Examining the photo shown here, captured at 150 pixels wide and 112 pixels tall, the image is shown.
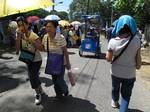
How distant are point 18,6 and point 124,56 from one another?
2.10 metres

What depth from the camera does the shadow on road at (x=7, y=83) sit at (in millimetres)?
9992

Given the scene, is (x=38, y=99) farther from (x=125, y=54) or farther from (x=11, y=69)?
(x=11, y=69)

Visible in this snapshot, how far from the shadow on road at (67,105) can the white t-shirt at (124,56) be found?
4.05 feet

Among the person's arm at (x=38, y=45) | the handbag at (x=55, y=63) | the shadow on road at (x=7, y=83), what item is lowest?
the shadow on road at (x=7, y=83)

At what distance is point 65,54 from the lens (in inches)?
306

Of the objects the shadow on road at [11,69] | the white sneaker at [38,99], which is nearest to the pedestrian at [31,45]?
the white sneaker at [38,99]

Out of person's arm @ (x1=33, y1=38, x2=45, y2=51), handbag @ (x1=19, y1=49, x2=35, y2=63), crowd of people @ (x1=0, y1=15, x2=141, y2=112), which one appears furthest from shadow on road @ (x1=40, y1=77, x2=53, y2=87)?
person's arm @ (x1=33, y1=38, x2=45, y2=51)

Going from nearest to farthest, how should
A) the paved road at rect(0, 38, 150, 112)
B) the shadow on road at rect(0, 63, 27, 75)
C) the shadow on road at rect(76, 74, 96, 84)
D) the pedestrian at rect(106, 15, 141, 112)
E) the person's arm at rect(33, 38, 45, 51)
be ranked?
the pedestrian at rect(106, 15, 141, 112) → the person's arm at rect(33, 38, 45, 51) → the paved road at rect(0, 38, 150, 112) → the shadow on road at rect(76, 74, 96, 84) → the shadow on road at rect(0, 63, 27, 75)

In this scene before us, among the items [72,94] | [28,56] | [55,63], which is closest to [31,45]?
[28,56]

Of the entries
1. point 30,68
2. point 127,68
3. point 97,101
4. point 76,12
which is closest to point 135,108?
point 97,101

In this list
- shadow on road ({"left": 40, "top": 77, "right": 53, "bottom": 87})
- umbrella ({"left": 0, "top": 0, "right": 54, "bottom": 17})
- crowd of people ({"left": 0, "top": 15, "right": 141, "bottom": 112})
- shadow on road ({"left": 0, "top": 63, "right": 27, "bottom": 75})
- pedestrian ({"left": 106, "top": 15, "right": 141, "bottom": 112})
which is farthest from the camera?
shadow on road ({"left": 0, "top": 63, "right": 27, "bottom": 75})

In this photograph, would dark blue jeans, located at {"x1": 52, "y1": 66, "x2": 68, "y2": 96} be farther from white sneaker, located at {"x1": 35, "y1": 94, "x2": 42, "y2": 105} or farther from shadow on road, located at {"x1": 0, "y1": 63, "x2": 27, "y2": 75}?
shadow on road, located at {"x1": 0, "y1": 63, "x2": 27, "y2": 75}

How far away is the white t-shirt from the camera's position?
22.2 ft

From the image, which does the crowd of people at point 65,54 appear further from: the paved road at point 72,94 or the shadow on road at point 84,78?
the shadow on road at point 84,78
